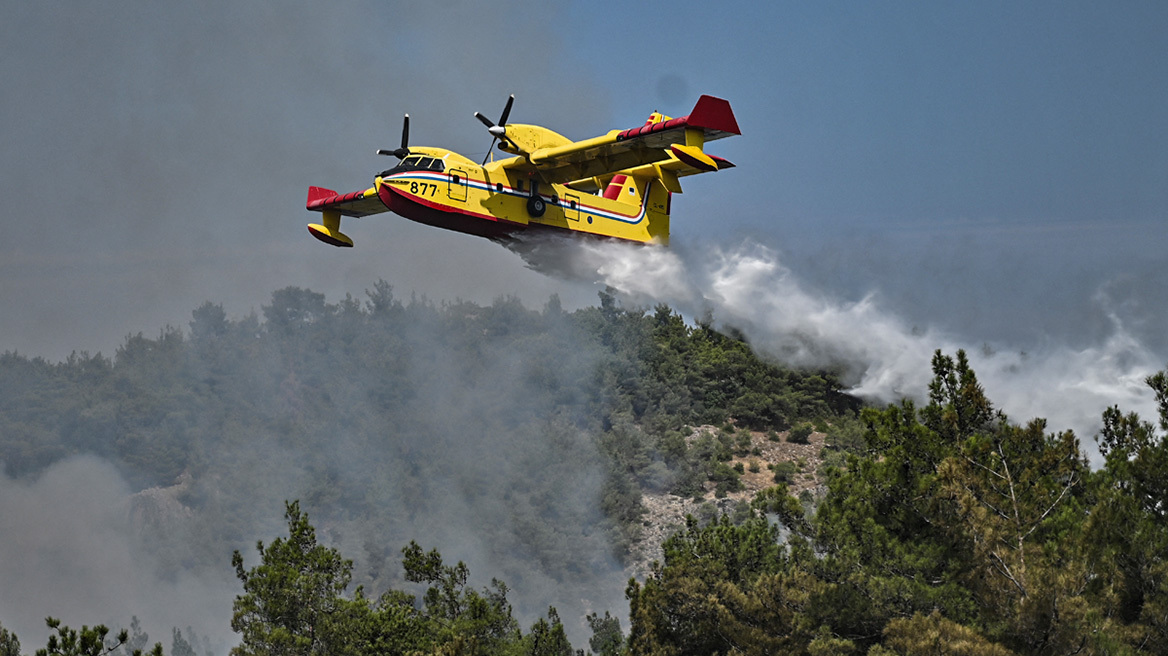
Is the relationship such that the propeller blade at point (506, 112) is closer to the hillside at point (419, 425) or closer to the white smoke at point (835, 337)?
the white smoke at point (835, 337)

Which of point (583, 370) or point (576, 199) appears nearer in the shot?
point (576, 199)

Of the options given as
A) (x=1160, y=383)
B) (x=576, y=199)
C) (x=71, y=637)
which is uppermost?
(x=576, y=199)

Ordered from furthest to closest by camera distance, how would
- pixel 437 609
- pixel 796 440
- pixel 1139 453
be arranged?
pixel 796 440 < pixel 437 609 < pixel 1139 453

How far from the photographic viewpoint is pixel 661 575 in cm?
2855

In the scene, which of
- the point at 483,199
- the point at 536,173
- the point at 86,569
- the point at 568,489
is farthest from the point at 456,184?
the point at 86,569

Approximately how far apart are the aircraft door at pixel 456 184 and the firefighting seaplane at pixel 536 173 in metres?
0.02

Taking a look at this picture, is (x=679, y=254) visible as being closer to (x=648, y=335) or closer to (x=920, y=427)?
(x=920, y=427)

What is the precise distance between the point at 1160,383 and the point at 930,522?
4.24 m

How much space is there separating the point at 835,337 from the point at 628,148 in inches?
406

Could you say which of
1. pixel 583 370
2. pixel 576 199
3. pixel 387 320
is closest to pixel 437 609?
pixel 576 199

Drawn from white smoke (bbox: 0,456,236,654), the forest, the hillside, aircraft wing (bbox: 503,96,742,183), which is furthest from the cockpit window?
white smoke (bbox: 0,456,236,654)

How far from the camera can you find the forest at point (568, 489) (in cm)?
1872

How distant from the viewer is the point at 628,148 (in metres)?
30.4

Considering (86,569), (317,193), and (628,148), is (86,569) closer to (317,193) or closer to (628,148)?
(317,193)
